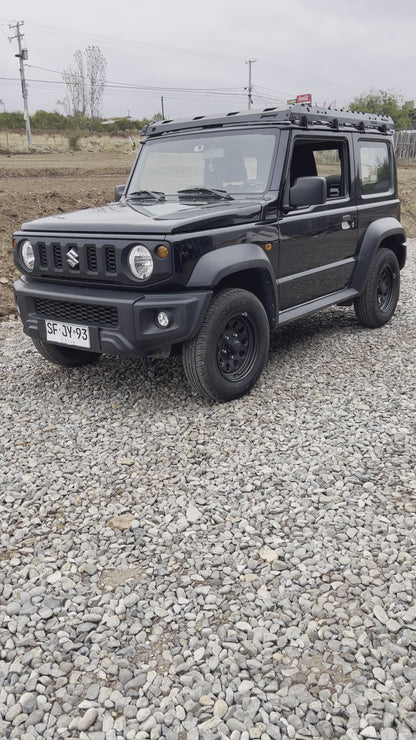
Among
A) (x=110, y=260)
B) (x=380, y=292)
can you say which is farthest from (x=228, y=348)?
(x=380, y=292)

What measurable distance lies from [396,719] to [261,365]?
2847mm

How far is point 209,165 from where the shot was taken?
4.90m

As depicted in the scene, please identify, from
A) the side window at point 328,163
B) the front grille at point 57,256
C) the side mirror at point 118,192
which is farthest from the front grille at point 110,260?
the side window at point 328,163

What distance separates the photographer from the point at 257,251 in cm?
436

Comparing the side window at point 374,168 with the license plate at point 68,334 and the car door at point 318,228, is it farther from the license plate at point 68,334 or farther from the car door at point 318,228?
the license plate at point 68,334

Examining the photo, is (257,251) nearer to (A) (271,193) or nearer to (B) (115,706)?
(A) (271,193)

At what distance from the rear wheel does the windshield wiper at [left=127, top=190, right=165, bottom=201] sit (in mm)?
1336

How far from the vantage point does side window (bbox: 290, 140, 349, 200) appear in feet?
16.6

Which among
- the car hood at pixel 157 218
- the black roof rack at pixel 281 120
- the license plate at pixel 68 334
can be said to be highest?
the black roof rack at pixel 281 120

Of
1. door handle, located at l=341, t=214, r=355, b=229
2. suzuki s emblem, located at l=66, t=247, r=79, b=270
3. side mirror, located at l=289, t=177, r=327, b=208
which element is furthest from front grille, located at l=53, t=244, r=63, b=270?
door handle, located at l=341, t=214, r=355, b=229

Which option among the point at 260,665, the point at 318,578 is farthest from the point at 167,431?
the point at 260,665

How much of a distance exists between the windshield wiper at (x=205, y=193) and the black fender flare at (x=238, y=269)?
54 cm

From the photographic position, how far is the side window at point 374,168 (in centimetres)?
587

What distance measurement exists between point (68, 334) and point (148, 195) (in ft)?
4.95
